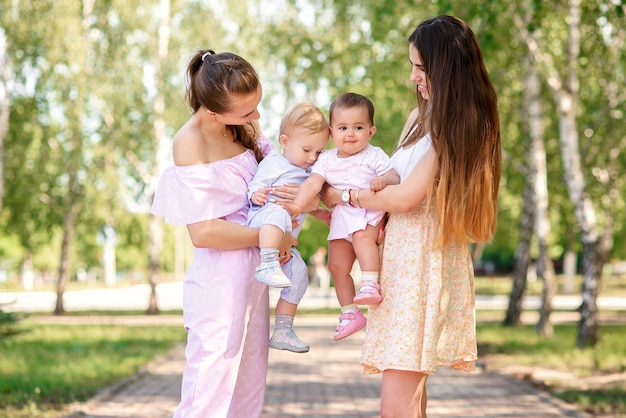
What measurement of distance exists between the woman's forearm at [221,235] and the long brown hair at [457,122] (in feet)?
2.70

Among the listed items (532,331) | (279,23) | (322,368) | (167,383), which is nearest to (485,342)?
(532,331)

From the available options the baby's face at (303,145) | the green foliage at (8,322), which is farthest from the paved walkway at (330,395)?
the baby's face at (303,145)

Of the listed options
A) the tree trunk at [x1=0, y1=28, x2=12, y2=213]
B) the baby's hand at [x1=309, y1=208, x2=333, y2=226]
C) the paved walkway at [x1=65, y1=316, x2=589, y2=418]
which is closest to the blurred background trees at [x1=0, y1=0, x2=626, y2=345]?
the tree trunk at [x1=0, y1=28, x2=12, y2=213]

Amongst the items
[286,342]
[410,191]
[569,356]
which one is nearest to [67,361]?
[569,356]

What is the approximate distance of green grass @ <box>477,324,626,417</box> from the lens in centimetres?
1005

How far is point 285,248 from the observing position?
14.1ft

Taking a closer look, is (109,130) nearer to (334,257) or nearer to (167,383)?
(167,383)

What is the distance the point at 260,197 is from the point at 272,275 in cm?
37

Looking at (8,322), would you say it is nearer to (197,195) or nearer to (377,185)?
(197,195)

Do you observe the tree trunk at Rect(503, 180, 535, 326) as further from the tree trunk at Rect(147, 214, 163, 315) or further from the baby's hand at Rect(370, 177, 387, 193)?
the baby's hand at Rect(370, 177, 387, 193)

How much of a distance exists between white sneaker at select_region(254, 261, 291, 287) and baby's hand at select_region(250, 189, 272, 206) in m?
0.28

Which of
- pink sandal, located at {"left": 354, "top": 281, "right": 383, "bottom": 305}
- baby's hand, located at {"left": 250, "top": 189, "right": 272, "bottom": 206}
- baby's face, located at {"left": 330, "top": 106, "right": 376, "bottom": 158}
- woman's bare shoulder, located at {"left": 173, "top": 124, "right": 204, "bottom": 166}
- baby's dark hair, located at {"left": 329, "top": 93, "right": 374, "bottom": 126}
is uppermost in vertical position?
baby's dark hair, located at {"left": 329, "top": 93, "right": 374, "bottom": 126}

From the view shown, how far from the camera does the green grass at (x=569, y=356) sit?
10055 mm

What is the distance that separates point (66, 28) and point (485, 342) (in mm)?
14449
